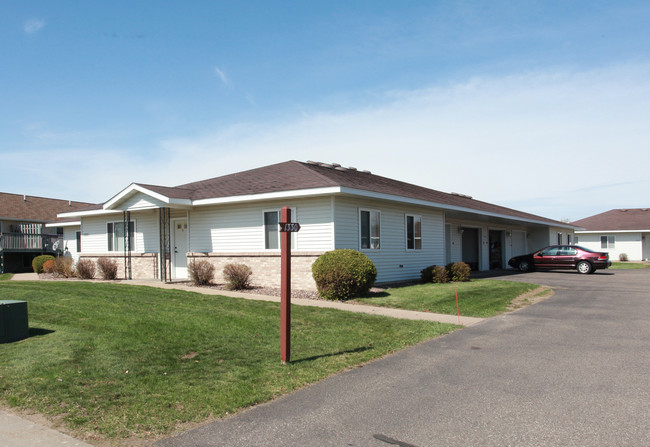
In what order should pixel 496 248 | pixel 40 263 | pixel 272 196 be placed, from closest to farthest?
pixel 272 196 → pixel 40 263 → pixel 496 248

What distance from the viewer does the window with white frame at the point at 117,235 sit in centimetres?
2166

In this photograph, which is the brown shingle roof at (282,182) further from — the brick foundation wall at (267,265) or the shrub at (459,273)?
the shrub at (459,273)

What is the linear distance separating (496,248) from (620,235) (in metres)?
21.1

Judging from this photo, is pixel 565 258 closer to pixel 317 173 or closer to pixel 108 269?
pixel 317 173

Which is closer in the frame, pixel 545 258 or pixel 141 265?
pixel 141 265

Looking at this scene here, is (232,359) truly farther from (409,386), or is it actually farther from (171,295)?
(171,295)

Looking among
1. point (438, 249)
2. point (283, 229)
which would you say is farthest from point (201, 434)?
point (438, 249)

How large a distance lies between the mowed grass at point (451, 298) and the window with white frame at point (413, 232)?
293 cm

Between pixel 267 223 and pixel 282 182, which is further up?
pixel 282 182

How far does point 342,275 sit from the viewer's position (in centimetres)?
1356

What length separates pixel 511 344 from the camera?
8273 mm

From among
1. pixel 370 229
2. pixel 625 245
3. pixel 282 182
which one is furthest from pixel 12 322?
pixel 625 245

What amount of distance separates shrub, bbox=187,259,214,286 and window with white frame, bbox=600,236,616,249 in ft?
138

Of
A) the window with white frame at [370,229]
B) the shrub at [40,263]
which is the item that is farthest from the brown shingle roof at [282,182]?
the shrub at [40,263]
